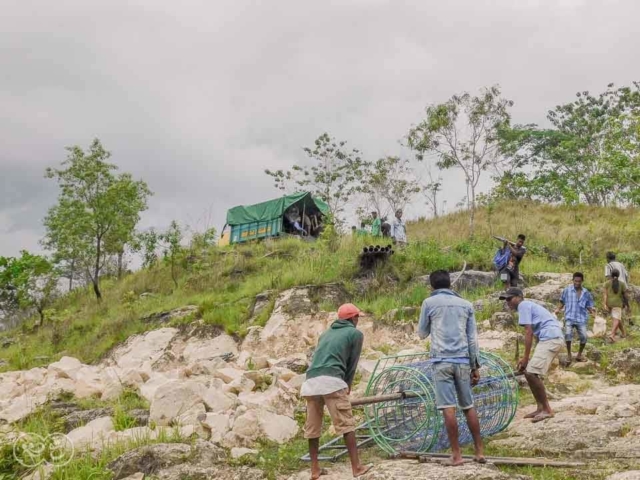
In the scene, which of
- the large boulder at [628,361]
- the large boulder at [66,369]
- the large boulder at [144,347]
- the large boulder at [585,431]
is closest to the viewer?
the large boulder at [585,431]

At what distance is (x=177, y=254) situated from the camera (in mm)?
21797

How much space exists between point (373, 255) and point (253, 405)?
30.8ft

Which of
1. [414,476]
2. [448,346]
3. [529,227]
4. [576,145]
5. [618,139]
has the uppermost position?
[576,145]

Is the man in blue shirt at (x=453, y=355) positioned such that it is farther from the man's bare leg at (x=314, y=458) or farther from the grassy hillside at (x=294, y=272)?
the grassy hillside at (x=294, y=272)

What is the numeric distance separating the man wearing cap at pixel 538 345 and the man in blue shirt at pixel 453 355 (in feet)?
5.48

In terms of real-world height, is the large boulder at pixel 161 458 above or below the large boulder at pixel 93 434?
below

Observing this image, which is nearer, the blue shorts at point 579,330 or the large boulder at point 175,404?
the large boulder at point 175,404

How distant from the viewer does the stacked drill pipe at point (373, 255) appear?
55.5ft

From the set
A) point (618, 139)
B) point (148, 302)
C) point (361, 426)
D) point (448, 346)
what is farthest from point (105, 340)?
point (618, 139)

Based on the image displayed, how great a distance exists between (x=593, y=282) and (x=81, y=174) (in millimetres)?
17019

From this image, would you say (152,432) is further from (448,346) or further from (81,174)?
(81,174)

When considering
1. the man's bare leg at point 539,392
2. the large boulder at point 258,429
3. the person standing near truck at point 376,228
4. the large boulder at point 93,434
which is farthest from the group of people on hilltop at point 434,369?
the person standing near truck at point 376,228

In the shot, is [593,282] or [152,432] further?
[593,282]

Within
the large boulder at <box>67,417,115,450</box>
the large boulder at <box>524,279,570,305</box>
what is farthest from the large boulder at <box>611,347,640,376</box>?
the large boulder at <box>67,417,115,450</box>
